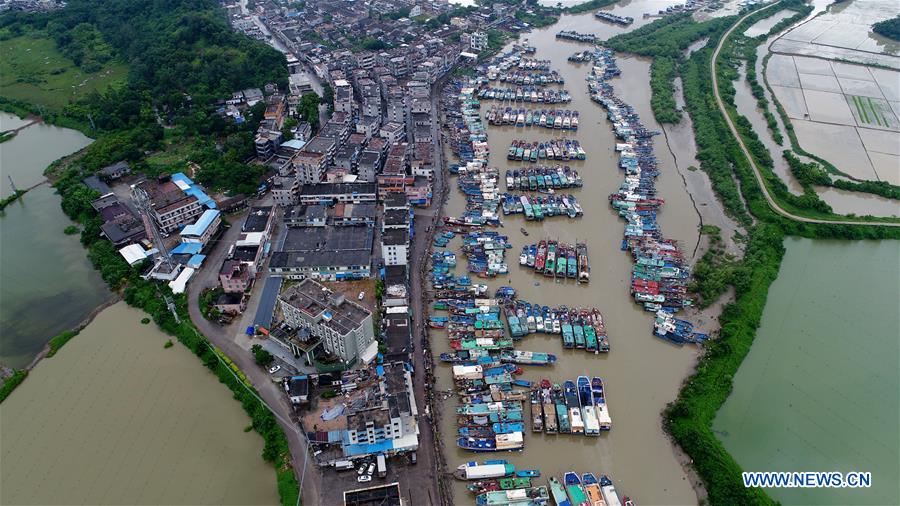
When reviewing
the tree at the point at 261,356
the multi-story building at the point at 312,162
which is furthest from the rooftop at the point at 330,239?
the tree at the point at 261,356

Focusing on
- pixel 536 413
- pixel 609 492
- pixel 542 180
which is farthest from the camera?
pixel 542 180

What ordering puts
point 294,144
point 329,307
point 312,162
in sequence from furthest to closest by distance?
point 294,144
point 312,162
point 329,307

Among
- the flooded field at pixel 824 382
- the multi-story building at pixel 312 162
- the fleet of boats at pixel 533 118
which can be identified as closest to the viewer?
the flooded field at pixel 824 382

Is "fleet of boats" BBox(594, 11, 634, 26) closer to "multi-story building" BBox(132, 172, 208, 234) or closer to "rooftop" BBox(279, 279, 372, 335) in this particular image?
"multi-story building" BBox(132, 172, 208, 234)

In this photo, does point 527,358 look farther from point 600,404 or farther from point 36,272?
point 36,272

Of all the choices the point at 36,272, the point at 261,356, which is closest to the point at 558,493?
the point at 261,356
